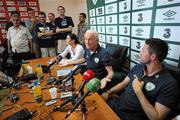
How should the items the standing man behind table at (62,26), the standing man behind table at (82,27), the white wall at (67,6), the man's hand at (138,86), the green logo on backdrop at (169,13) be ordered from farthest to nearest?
1. the white wall at (67,6)
2. the standing man behind table at (82,27)
3. the standing man behind table at (62,26)
4. the green logo on backdrop at (169,13)
5. the man's hand at (138,86)

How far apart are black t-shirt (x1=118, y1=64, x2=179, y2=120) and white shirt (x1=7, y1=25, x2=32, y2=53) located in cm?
274

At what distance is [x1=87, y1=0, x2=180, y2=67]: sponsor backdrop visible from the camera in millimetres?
1631

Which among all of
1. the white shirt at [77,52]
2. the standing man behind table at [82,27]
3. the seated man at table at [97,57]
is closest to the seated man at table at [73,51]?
the white shirt at [77,52]

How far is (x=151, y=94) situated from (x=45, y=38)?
2980mm

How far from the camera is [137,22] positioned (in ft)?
7.25

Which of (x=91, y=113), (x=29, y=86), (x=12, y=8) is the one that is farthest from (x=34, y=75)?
(x=12, y=8)

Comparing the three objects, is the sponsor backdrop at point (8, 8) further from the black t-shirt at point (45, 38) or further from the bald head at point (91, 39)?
the bald head at point (91, 39)

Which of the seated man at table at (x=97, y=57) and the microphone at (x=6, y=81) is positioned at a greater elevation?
the seated man at table at (x=97, y=57)

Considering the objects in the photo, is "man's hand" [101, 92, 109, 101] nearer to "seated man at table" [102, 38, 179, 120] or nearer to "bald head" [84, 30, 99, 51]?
"seated man at table" [102, 38, 179, 120]

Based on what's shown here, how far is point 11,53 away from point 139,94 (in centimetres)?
334

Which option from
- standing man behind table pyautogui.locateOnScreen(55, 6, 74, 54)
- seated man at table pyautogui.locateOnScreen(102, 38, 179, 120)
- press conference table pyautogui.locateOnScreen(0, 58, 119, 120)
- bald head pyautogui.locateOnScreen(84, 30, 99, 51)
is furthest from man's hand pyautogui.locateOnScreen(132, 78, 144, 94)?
standing man behind table pyautogui.locateOnScreen(55, 6, 74, 54)

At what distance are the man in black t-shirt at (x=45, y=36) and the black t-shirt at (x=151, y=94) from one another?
8.61 feet

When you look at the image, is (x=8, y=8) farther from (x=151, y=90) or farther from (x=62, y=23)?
(x=151, y=90)

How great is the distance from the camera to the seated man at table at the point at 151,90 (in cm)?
111
